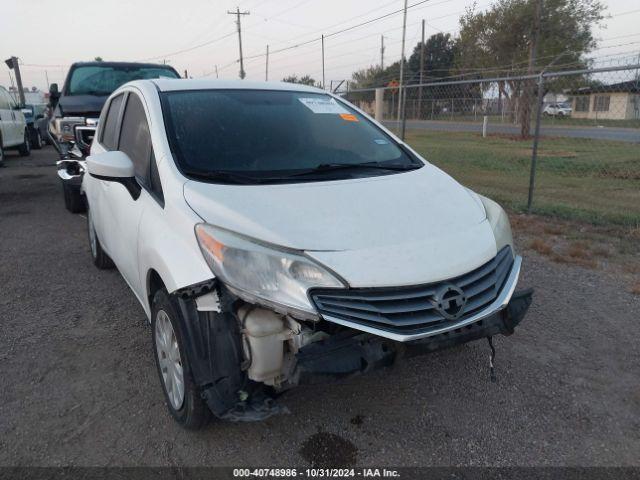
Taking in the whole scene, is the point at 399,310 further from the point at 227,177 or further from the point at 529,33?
the point at 529,33

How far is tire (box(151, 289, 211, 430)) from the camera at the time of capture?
2.36 metres

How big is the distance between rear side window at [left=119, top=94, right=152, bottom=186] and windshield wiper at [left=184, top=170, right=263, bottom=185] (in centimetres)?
38

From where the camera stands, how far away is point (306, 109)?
359 cm

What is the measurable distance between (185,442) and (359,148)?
203 centimetres

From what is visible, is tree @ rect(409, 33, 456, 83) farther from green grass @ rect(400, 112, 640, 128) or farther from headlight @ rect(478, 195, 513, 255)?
headlight @ rect(478, 195, 513, 255)

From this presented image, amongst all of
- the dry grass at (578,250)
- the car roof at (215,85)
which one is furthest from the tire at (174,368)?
the dry grass at (578,250)

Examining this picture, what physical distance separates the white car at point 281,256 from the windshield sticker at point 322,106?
0.38 metres

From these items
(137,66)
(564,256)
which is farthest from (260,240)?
(137,66)

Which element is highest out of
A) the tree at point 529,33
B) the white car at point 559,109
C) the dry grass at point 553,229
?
the tree at point 529,33

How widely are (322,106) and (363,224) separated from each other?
1.55 meters

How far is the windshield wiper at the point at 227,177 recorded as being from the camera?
2709mm

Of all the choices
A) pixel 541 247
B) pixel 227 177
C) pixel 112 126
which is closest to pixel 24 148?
pixel 112 126

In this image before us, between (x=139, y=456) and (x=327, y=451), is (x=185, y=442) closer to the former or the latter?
(x=139, y=456)

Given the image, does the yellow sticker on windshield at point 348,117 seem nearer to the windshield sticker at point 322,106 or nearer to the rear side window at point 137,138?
the windshield sticker at point 322,106
